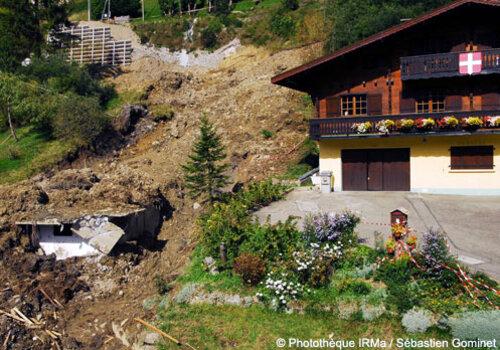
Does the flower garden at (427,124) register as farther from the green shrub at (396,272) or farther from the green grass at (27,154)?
the green grass at (27,154)

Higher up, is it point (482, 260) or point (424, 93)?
point (424, 93)

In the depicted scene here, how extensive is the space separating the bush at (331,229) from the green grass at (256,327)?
312 centimetres

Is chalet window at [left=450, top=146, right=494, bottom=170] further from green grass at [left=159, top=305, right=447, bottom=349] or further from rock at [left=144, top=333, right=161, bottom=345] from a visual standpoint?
rock at [left=144, top=333, right=161, bottom=345]

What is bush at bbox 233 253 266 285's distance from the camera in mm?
16734

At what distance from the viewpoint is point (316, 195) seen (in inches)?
1017

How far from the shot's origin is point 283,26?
1826 inches

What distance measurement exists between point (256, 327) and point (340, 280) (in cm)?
289

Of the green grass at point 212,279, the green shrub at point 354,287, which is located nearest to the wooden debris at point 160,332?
the green grass at point 212,279

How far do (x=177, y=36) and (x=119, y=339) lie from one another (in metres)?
39.6

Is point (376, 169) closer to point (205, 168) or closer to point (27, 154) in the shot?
point (205, 168)

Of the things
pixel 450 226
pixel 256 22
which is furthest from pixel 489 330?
pixel 256 22

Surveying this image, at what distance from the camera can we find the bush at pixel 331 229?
1772 cm

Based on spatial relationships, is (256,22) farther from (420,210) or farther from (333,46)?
(420,210)

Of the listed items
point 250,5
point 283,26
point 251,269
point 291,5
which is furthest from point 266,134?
point 250,5
